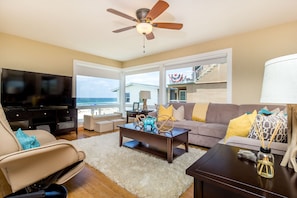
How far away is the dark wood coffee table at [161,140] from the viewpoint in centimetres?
229

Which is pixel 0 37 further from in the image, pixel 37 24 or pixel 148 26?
pixel 148 26

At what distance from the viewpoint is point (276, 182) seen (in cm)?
81

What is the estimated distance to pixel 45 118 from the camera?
3.65 metres

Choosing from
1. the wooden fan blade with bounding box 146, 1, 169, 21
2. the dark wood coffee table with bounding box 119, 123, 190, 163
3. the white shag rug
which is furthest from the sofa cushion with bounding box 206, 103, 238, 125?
the wooden fan blade with bounding box 146, 1, 169, 21

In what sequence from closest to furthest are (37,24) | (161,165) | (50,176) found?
(50,176) < (161,165) < (37,24)

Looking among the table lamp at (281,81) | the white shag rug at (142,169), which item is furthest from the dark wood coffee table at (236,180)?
the white shag rug at (142,169)

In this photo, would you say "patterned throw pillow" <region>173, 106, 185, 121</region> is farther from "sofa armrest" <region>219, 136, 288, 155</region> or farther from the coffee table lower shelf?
"sofa armrest" <region>219, 136, 288, 155</region>

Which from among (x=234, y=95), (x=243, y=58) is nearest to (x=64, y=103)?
(x=234, y=95)

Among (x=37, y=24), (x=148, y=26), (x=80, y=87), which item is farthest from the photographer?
(x=80, y=87)

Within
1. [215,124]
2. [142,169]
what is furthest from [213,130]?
[142,169]

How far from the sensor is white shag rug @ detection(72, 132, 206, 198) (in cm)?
170

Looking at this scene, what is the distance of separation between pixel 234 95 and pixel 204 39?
5.04 feet

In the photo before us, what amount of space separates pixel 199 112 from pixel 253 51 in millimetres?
1746

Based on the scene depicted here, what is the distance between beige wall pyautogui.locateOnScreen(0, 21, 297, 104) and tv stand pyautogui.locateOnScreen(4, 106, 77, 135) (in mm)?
1150
